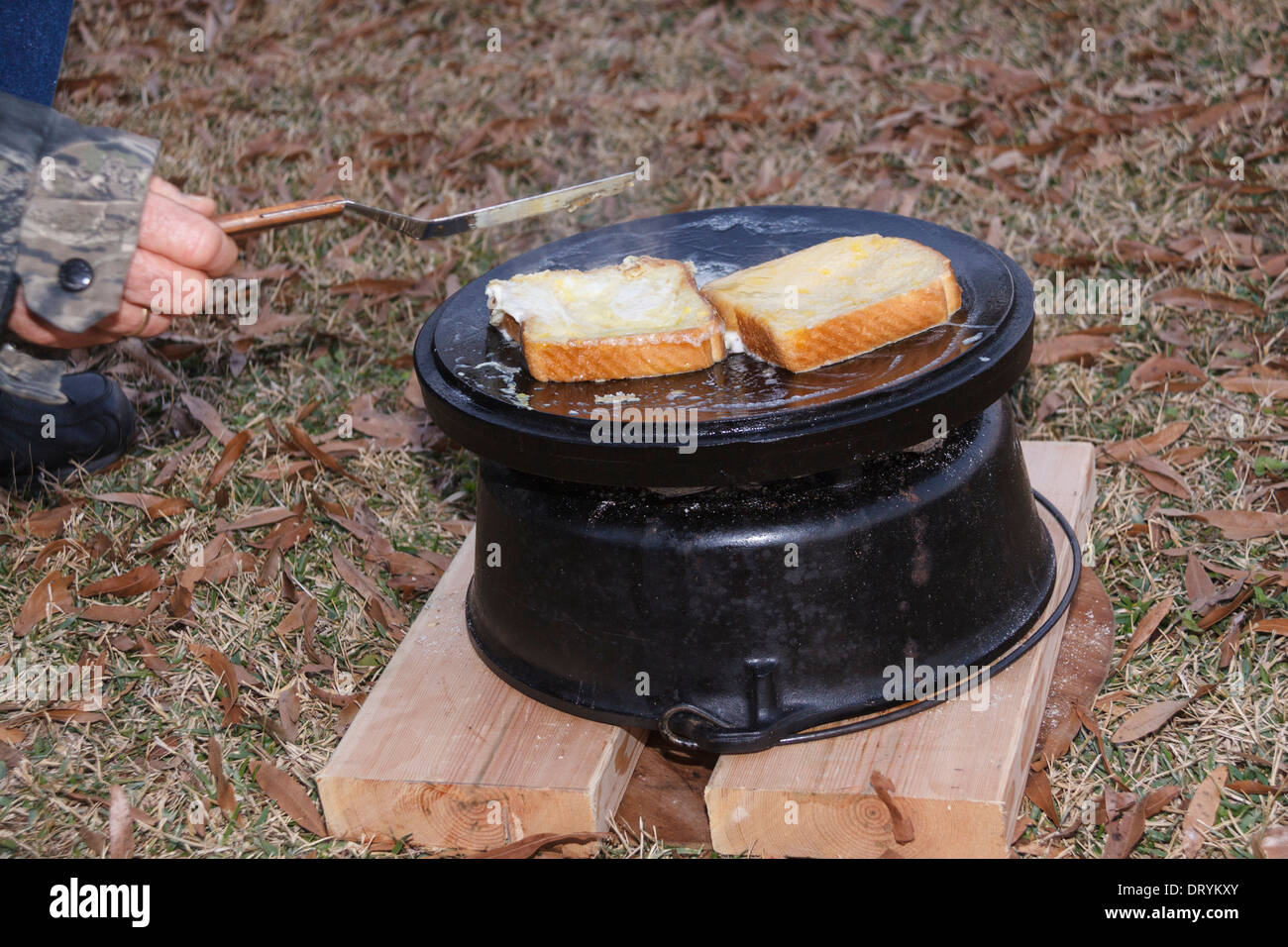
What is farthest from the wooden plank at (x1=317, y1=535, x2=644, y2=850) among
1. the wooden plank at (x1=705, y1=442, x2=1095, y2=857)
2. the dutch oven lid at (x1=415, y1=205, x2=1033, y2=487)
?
the dutch oven lid at (x1=415, y1=205, x2=1033, y2=487)

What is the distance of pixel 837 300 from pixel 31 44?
249cm

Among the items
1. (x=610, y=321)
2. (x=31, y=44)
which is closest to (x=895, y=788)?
(x=610, y=321)

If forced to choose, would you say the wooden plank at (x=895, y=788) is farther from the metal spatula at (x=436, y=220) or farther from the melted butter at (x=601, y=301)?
the metal spatula at (x=436, y=220)

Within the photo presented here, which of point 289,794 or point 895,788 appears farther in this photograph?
point 289,794

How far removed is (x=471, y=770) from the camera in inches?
96.3

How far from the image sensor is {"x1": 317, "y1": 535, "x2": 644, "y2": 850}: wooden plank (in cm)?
241

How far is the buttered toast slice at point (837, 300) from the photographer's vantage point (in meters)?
2.32

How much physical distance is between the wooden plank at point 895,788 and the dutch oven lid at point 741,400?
22.7 inches

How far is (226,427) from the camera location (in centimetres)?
395

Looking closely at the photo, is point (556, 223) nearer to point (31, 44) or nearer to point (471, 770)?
point (31, 44)

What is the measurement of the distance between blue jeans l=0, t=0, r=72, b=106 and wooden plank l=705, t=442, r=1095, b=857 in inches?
106

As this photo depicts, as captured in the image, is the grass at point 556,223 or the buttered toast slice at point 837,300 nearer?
the buttered toast slice at point 837,300

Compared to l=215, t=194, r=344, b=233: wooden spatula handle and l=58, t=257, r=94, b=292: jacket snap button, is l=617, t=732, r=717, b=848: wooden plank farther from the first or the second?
l=58, t=257, r=94, b=292: jacket snap button

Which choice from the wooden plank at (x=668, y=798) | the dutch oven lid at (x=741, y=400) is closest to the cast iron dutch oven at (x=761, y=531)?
the dutch oven lid at (x=741, y=400)
